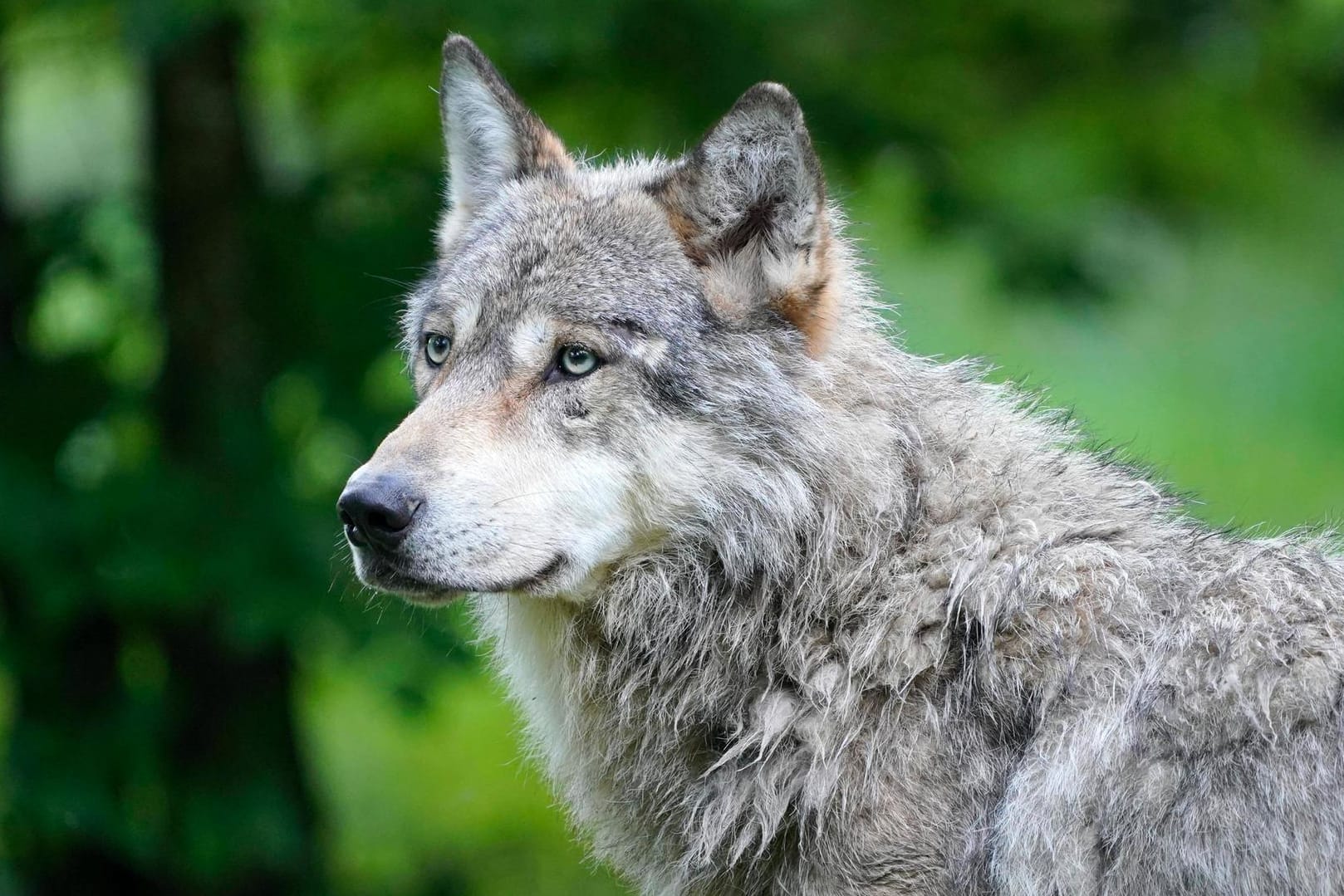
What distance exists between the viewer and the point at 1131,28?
24.1ft

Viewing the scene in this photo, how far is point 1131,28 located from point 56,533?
5.55m

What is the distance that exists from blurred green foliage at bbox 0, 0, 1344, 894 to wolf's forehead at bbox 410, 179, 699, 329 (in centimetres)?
142

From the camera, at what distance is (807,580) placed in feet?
13.7

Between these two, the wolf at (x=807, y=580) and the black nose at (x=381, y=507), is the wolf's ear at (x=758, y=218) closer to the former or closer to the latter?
the wolf at (x=807, y=580)

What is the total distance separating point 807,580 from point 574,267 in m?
1.11

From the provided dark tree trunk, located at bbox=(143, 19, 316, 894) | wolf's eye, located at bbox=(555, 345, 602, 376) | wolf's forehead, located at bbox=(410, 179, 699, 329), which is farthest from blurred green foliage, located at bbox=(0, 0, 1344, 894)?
wolf's eye, located at bbox=(555, 345, 602, 376)

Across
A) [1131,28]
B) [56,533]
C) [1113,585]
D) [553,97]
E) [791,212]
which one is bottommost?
[56,533]

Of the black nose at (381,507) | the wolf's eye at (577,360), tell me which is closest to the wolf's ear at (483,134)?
the wolf's eye at (577,360)

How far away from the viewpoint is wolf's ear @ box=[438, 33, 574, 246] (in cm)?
483

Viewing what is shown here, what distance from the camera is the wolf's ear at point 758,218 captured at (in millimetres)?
4102

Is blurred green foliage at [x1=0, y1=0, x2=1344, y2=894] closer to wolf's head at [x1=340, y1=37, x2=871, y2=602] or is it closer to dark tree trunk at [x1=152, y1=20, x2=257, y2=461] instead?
dark tree trunk at [x1=152, y1=20, x2=257, y2=461]

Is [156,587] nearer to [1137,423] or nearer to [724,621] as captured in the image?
[724,621]

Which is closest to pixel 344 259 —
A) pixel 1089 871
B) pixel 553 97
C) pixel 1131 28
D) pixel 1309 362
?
pixel 553 97

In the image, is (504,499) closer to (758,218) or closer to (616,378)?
(616,378)
